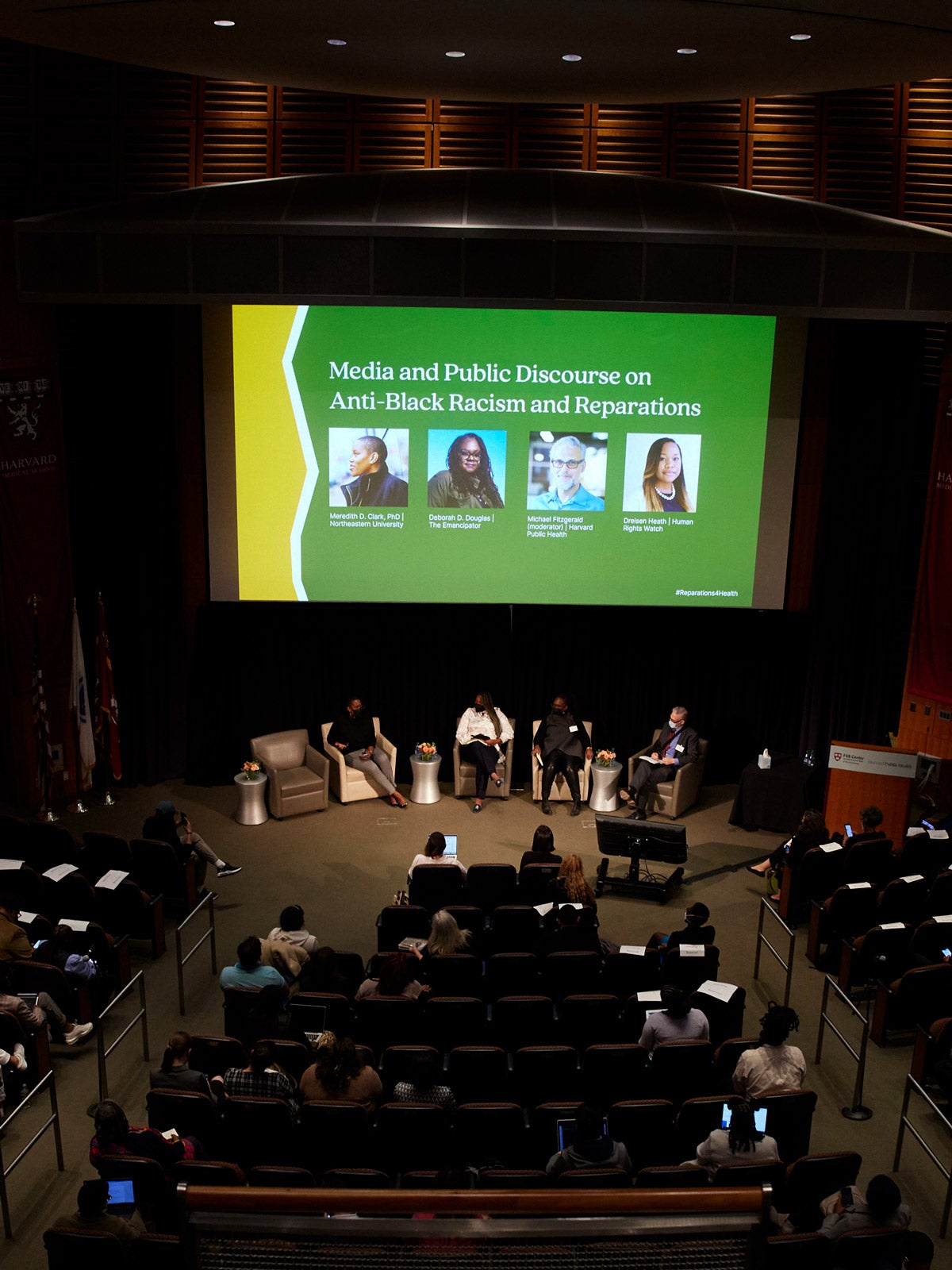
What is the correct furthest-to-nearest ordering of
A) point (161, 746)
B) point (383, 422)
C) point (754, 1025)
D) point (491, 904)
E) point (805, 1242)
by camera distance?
point (161, 746), point (383, 422), point (491, 904), point (754, 1025), point (805, 1242)

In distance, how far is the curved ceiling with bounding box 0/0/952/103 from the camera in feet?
22.5

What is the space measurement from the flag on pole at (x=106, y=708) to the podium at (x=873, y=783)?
21.4 feet

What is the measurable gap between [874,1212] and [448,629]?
7869 mm

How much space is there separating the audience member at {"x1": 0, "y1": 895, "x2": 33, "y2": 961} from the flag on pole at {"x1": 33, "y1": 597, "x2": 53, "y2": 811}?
3.50 meters

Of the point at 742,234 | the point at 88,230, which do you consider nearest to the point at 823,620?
the point at 742,234

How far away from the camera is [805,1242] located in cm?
485

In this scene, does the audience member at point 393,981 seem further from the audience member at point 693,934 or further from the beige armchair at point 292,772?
the beige armchair at point 292,772

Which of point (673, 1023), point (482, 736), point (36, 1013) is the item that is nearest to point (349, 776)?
point (482, 736)

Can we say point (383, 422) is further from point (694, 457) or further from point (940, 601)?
point (940, 601)

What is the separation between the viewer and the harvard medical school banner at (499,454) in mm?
11031

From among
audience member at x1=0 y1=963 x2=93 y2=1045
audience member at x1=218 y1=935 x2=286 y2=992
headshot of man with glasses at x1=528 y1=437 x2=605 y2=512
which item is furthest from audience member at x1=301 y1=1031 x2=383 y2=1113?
headshot of man with glasses at x1=528 y1=437 x2=605 y2=512

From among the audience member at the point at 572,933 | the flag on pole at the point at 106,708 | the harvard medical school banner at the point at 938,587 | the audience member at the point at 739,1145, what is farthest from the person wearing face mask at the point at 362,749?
the audience member at the point at 739,1145

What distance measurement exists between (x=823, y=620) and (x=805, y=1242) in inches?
299

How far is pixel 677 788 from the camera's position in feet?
37.8
